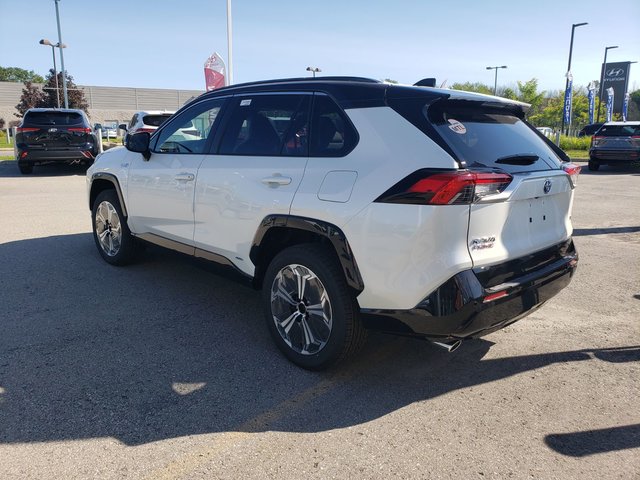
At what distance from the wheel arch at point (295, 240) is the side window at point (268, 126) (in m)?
0.48

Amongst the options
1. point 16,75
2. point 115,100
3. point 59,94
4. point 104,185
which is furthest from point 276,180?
point 16,75

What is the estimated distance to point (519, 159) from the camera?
3.18m

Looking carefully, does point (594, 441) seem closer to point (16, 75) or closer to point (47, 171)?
point (47, 171)

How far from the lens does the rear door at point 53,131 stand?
13.8 meters

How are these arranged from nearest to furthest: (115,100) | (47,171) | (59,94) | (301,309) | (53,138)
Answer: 1. (301,309)
2. (53,138)
3. (47,171)
4. (59,94)
5. (115,100)

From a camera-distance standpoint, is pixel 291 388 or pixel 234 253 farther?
pixel 234 253

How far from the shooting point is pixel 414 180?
277cm

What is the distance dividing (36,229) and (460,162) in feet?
22.6

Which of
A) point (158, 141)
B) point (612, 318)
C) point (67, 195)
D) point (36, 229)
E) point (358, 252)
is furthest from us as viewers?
point (67, 195)

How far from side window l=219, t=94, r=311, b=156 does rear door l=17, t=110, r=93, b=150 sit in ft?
38.7

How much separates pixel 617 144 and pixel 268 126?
18.0 meters

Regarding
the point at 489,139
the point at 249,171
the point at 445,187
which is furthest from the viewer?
the point at 249,171

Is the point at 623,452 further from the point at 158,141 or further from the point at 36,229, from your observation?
the point at 36,229

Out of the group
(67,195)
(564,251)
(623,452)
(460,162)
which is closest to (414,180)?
(460,162)
